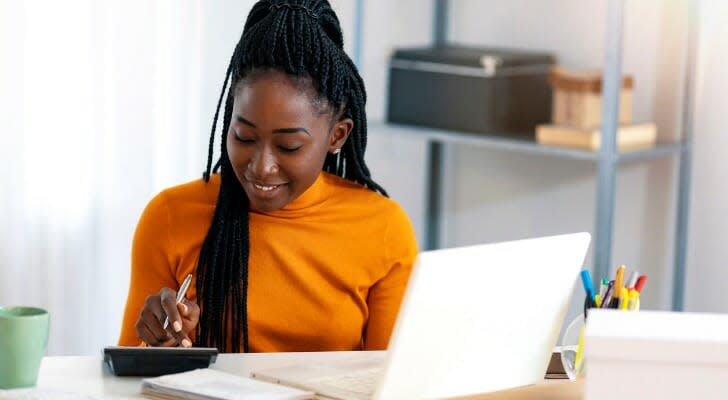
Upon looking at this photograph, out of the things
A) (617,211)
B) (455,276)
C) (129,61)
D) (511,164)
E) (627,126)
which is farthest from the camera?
(511,164)

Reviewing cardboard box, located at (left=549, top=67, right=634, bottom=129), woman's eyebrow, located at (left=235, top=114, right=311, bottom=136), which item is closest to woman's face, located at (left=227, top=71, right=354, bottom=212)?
woman's eyebrow, located at (left=235, top=114, right=311, bottom=136)

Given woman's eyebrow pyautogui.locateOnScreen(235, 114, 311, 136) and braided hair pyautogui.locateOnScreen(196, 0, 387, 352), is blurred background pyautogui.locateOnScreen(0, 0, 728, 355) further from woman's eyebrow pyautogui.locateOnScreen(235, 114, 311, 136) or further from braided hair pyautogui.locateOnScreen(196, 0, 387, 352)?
woman's eyebrow pyautogui.locateOnScreen(235, 114, 311, 136)

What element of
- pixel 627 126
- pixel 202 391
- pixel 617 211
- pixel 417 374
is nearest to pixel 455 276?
pixel 417 374

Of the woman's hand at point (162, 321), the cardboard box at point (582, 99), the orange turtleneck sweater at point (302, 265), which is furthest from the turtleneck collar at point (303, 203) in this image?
the cardboard box at point (582, 99)

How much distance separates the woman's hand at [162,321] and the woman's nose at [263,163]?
201mm

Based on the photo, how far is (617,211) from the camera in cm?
302

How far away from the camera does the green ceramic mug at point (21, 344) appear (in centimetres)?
128

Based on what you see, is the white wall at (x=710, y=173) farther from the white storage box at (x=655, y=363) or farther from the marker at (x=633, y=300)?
the white storage box at (x=655, y=363)

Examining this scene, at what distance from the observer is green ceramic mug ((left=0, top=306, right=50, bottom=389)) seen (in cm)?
128

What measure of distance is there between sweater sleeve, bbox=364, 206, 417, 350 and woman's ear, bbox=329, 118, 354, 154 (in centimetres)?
14

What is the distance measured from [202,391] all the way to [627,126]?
175 centimetres

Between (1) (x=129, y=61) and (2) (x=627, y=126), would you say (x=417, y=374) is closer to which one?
(1) (x=129, y=61)

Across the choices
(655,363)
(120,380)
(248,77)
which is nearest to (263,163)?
(248,77)

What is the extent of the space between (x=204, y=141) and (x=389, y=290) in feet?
3.55
